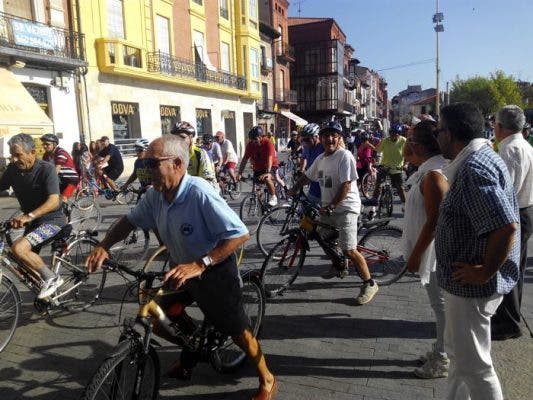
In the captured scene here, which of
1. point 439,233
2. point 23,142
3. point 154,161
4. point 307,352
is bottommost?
point 307,352

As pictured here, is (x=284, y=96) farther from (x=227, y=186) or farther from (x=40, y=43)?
(x=227, y=186)

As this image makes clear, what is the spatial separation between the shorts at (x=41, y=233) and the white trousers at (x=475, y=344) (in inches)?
146

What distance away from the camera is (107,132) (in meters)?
17.5

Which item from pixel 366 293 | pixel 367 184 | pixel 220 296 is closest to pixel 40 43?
pixel 367 184

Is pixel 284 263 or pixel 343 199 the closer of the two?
pixel 343 199

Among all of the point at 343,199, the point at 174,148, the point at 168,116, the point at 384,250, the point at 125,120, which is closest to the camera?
the point at 174,148

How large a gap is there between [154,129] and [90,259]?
18.7 m

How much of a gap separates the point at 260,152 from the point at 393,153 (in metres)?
2.70

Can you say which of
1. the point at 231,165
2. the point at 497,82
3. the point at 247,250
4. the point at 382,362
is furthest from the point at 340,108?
the point at 382,362

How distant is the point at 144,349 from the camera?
7.88 ft

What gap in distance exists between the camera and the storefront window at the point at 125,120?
18422 millimetres

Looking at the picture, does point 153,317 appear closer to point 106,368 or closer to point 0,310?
point 106,368

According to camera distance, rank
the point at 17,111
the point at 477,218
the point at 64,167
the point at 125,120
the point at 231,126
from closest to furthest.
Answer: the point at 477,218 < the point at 64,167 < the point at 17,111 < the point at 125,120 < the point at 231,126

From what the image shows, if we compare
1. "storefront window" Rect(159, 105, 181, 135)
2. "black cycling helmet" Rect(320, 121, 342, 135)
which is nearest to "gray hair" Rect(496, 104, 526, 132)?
"black cycling helmet" Rect(320, 121, 342, 135)
